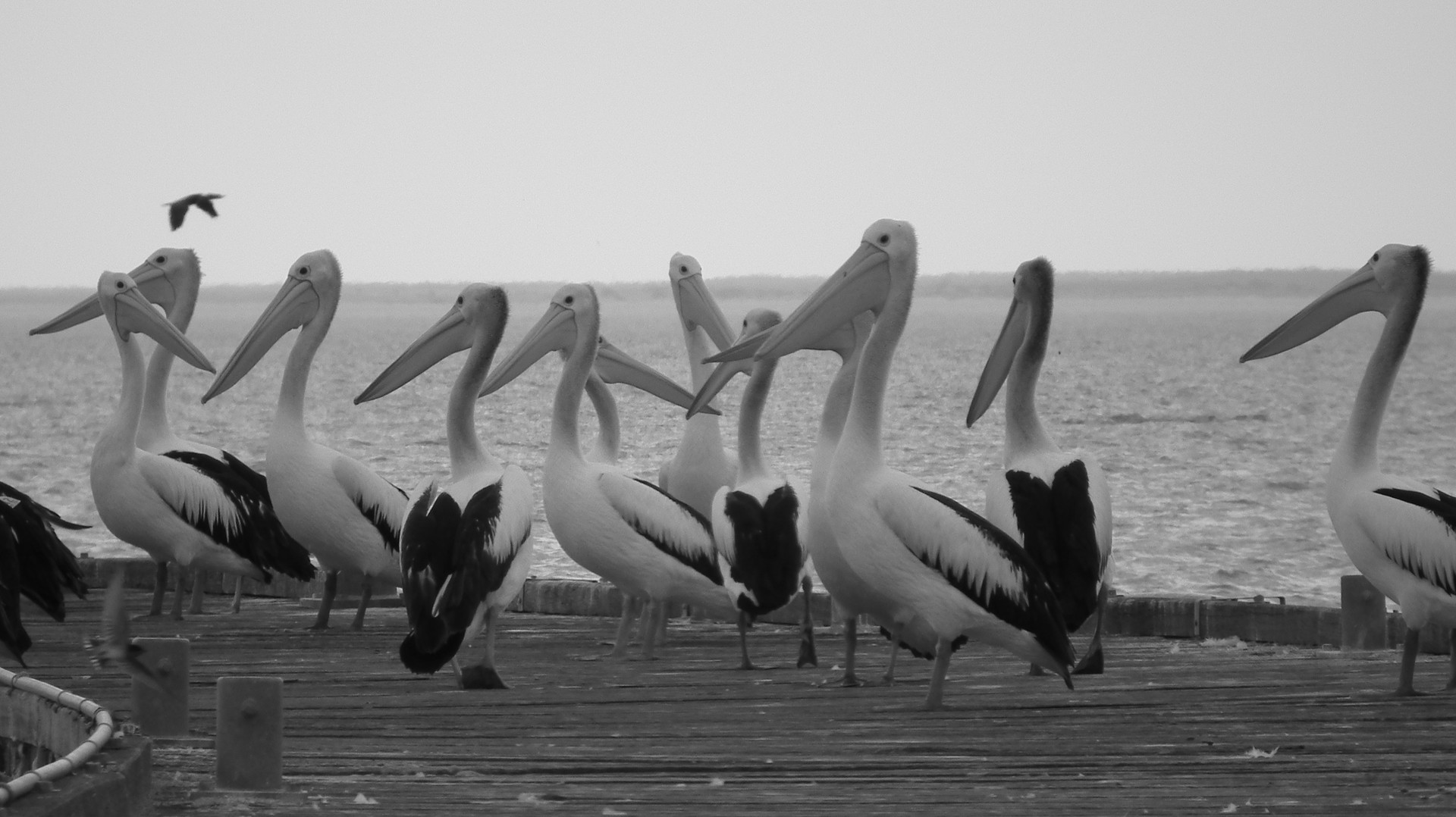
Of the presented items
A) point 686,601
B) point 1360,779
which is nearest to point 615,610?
Result: point 686,601

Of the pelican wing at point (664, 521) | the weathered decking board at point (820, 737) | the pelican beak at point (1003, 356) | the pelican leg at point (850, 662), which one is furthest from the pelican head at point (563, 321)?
the pelican leg at point (850, 662)

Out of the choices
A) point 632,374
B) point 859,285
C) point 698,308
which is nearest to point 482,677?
point 859,285

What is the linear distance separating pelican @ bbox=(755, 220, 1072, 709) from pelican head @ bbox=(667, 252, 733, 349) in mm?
4420

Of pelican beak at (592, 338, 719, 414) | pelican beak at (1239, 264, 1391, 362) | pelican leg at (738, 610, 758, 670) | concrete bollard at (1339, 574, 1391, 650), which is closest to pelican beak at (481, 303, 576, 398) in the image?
pelican beak at (592, 338, 719, 414)

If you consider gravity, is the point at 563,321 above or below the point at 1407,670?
above

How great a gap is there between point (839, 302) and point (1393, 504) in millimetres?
2084

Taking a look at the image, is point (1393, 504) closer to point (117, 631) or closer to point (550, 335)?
point (550, 335)

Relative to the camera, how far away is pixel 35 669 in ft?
23.1

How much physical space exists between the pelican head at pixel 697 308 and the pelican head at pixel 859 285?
3.61 m

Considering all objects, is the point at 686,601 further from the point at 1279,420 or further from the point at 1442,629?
the point at 1279,420

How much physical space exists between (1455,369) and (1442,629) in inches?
3969

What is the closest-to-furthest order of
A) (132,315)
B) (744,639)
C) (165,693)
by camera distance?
(165,693) < (744,639) < (132,315)

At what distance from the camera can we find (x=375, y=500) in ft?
28.7

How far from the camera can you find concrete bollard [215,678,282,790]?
4395 millimetres
